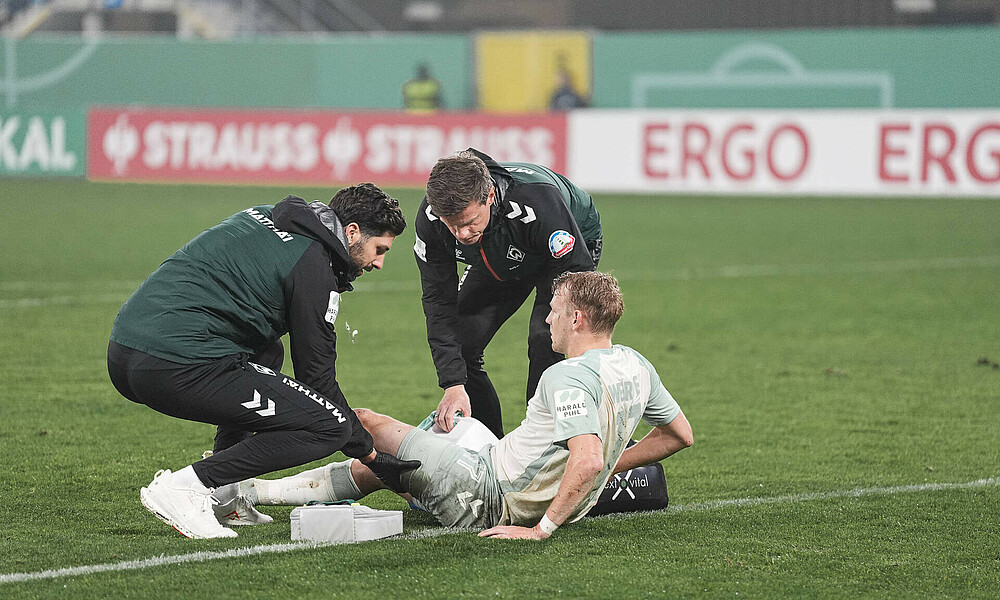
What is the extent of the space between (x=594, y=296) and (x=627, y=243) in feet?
38.7

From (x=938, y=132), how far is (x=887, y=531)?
16682 millimetres

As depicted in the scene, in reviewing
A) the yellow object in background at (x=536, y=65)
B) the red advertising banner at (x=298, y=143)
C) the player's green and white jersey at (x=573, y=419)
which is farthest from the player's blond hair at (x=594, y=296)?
the yellow object in background at (x=536, y=65)

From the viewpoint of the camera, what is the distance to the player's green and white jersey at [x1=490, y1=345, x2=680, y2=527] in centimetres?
455

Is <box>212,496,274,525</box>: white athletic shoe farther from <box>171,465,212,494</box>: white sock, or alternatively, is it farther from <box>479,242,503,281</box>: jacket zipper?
<box>479,242,503,281</box>: jacket zipper

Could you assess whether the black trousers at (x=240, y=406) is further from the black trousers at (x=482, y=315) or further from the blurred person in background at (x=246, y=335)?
the black trousers at (x=482, y=315)

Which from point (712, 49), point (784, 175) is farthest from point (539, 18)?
point (784, 175)

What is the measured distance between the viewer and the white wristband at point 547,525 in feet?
15.3

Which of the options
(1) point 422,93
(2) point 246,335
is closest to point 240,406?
(2) point 246,335

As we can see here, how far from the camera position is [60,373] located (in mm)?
8422

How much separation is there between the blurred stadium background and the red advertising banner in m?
0.05

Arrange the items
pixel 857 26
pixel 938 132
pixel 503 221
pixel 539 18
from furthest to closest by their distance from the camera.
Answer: pixel 539 18 → pixel 857 26 → pixel 938 132 → pixel 503 221

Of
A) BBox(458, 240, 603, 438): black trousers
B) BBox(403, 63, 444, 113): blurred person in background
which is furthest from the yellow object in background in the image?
BBox(458, 240, 603, 438): black trousers

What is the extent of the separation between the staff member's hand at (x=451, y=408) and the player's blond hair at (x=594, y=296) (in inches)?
35.8

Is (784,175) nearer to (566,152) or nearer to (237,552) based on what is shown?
(566,152)
